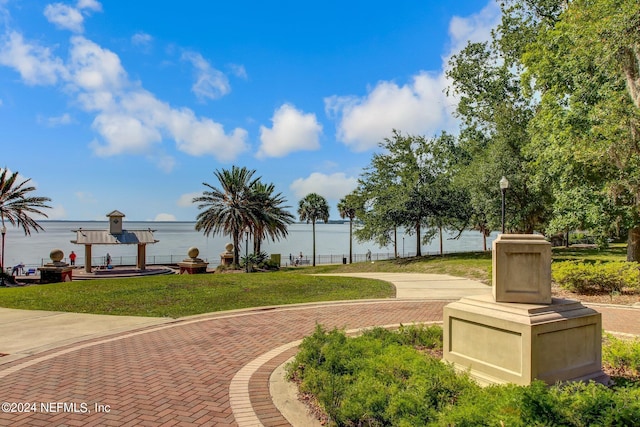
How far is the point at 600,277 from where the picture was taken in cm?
1384

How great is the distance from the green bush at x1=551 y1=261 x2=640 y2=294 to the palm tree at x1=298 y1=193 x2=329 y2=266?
152 ft

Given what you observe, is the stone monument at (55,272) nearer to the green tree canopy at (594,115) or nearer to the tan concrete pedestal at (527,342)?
the tan concrete pedestal at (527,342)

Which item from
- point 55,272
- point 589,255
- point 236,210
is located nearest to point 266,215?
point 236,210

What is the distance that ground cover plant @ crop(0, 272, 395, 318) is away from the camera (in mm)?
12375

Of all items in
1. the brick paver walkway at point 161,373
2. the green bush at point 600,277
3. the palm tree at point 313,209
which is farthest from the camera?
the palm tree at point 313,209

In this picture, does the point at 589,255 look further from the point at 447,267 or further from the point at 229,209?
the point at 229,209

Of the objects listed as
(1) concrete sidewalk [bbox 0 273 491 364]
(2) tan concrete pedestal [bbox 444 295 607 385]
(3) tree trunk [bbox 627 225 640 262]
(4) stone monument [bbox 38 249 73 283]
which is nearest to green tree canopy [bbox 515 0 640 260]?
(3) tree trunk [bbox 627 225 640 262]

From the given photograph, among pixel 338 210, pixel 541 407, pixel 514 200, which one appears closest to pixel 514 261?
pixel 541 407

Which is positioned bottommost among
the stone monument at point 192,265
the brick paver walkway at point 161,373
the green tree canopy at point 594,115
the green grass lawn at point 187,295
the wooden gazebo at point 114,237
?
the stone monument at point 192,265

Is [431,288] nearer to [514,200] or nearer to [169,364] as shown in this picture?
[169,364]

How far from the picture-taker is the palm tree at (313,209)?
60594 mm

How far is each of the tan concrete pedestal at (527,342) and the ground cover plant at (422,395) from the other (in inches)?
13.6

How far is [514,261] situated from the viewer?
5.53 metres

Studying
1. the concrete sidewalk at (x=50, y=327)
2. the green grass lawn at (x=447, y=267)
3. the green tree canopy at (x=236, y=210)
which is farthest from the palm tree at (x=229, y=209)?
the concrete sidewalk at (x=50, y=327)
